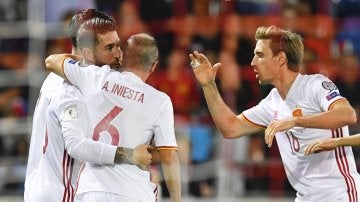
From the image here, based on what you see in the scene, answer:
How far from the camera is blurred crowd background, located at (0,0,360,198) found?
10.1 metres

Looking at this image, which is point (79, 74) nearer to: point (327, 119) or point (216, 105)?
point (216, 105)

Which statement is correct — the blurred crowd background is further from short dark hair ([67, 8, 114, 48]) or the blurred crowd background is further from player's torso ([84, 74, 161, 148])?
player's torso ([84, 74, 161, 148])

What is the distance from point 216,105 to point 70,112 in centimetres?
132

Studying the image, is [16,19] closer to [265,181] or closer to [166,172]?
[265,181]

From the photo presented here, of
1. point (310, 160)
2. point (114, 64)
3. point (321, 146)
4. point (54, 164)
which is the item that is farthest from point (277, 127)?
point (54, 164)

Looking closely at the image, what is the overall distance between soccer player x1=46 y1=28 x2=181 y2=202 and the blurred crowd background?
4.17m

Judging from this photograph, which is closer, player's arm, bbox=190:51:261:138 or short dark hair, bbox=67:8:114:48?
short dark hair, bbox=67:8:114:48

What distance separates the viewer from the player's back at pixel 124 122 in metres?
5.52

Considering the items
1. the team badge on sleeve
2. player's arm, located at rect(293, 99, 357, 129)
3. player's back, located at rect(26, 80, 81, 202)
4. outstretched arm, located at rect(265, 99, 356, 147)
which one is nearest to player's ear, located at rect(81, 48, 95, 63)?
player's back, located at rect(26, 80, 81, 202)

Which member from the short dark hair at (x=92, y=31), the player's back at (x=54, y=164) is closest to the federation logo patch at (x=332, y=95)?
the short dark hair at (x=92, y=31)

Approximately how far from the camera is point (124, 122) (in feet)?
18.1

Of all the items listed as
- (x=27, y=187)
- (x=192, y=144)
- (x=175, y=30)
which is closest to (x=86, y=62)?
(x=27, y=187)

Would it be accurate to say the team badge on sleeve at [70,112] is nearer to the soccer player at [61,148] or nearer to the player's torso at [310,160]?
the soccer player at [61,148]

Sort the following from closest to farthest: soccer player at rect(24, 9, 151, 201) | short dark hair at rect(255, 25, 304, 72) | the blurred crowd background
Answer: soccer player at rect(24, 9, 151, 201) < short dark hair at rect(255, 25, 304, 72) < the blurred crowd background
